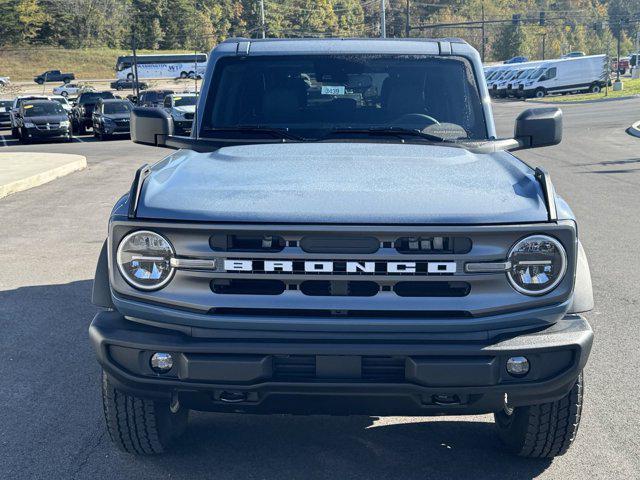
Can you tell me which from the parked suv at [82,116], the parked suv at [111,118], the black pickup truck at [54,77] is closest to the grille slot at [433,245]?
the parked suv at [111,118]

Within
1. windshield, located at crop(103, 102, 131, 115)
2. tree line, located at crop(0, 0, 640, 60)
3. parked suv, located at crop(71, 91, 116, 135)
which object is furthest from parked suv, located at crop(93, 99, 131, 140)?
tree line, located at crop(0, 0, 640, 60)

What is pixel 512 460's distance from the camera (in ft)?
14.5

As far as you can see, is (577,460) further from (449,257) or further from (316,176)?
(316,176)

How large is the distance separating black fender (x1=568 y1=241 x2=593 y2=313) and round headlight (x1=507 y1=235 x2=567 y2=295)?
0.21 metres

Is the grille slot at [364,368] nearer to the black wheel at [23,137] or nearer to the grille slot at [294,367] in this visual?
the grille slot at [294,367]

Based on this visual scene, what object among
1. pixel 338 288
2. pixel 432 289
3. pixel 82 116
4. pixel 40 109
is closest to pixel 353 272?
pixel 338 288

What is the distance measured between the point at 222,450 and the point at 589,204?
33.5 feet

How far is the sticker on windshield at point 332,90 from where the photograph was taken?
537 centimetres

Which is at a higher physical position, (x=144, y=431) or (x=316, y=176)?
(x=316, y=176)

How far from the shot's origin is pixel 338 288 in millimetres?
3699

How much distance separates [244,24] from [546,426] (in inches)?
5867

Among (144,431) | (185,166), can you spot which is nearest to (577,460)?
(144,431)

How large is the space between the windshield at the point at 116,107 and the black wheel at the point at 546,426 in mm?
31794

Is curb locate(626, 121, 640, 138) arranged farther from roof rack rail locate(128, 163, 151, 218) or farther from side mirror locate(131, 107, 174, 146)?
roof rack rail locate(128, 163, 151, 218)
